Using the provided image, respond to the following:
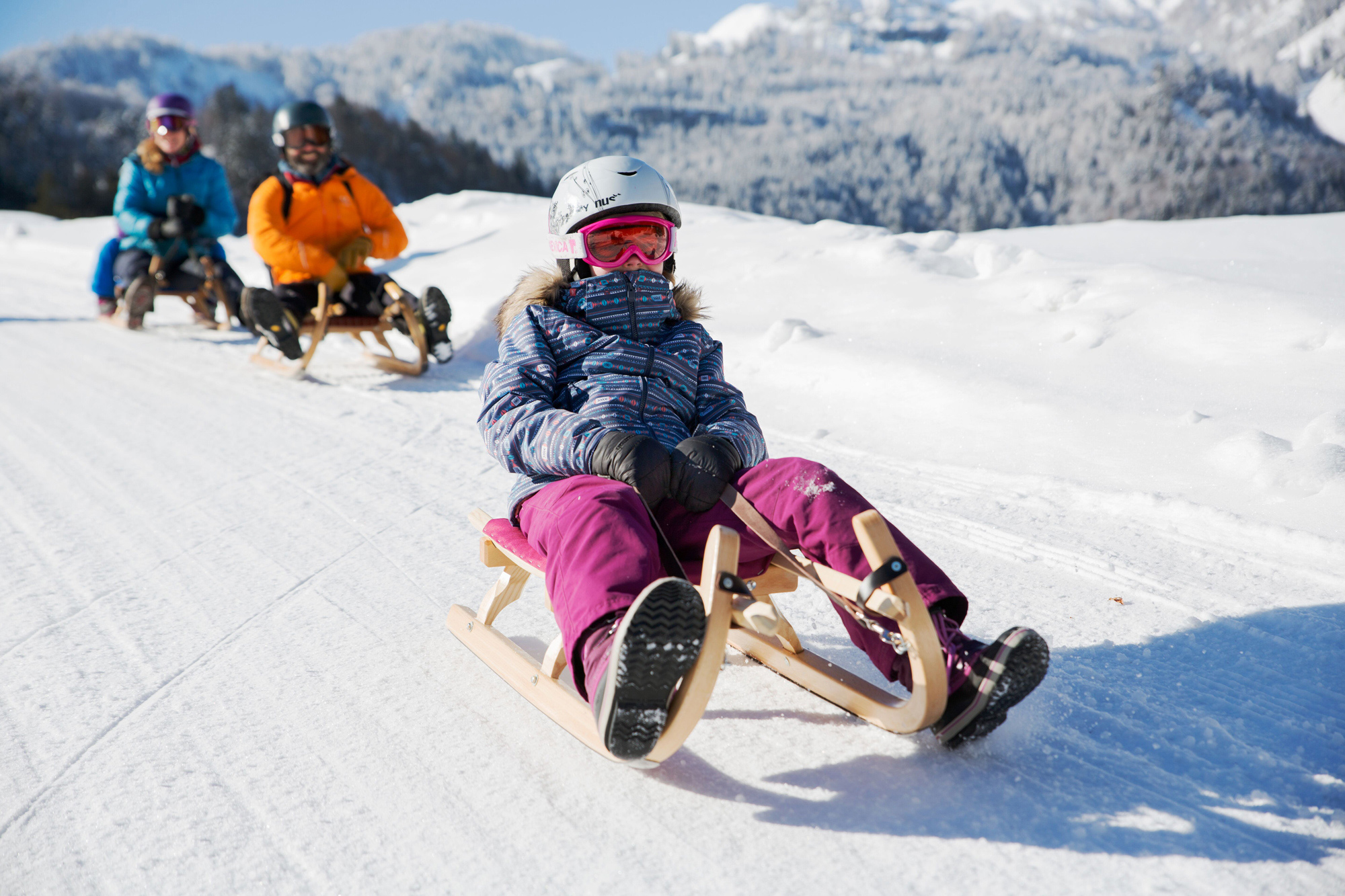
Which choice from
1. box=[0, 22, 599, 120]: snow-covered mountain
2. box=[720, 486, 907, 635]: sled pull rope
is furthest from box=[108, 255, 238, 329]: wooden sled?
box=[0, 22, 599, 120]: snow-covered mountain

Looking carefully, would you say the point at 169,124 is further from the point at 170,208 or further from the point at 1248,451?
the point at 1248,451

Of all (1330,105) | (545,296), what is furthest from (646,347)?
(1330,105)

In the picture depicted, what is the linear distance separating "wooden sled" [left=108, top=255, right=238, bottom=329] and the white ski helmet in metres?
5.04

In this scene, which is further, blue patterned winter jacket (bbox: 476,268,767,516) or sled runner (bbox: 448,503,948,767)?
blue patterned winter jacket (bbox: 476,268,767,516)

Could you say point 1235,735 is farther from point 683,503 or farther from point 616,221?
point 616,221

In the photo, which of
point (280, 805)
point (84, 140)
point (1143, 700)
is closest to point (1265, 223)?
point (1143, 700)

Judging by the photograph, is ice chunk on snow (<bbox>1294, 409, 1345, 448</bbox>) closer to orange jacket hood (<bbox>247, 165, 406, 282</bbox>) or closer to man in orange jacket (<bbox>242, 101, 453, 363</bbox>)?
man in orange jacket (<bbox>242, 101, 453, 363</bbox>)

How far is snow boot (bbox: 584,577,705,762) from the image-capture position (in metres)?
1.30

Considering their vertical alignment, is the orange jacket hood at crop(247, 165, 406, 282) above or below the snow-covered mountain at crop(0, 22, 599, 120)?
below

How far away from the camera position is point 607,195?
2143 millimetres

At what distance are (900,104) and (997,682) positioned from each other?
12237 centimetres

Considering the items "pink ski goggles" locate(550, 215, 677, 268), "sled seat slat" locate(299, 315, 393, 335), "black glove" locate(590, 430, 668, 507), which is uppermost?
"pink ski goggles" locate(550, 215, 677, 268)

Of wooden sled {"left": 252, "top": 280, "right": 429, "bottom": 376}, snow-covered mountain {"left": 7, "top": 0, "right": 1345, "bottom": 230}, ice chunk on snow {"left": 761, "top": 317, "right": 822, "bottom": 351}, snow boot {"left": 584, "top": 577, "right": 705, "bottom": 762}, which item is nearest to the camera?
snow boot {"left": 584, "top": 577, "right": 705, "bottom": 762}

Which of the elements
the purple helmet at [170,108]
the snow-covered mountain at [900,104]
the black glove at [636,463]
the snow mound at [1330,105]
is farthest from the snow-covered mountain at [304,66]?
the black glove at [636,463]
